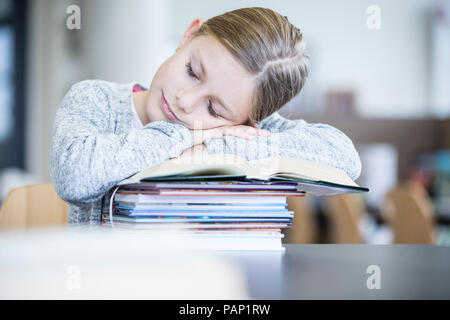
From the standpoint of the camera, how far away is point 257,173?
58 centimetres

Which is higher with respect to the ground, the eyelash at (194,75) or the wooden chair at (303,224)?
the eyelash at (194,75)

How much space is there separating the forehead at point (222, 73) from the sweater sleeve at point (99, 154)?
79mm

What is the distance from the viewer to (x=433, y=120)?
12.3 feet

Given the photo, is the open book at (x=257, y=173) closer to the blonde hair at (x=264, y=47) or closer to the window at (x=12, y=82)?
the blonde hair at (x=264, y=47)

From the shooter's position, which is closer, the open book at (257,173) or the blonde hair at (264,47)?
the open book at (257,173)

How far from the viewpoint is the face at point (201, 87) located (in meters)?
0.72

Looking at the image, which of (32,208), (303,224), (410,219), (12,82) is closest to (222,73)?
(32,208)

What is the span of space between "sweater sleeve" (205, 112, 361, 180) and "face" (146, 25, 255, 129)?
6cm

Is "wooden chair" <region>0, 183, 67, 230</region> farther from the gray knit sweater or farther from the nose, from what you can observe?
the nose

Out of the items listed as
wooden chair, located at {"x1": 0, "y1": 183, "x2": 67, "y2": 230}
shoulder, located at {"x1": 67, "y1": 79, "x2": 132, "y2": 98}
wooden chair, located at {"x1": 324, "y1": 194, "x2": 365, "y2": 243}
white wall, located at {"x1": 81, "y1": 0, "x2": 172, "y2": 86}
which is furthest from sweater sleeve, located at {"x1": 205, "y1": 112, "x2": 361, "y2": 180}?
wooden chair, located at {"x1": 324, "y1": 194, "x2": 365, "y2": 243}

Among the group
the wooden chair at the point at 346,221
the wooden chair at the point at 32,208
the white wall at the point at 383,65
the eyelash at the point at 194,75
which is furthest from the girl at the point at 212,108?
the white wall at the point at 383,65

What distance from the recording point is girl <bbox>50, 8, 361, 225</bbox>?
0.65 metres
